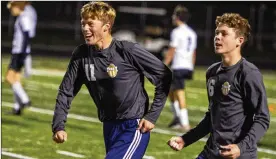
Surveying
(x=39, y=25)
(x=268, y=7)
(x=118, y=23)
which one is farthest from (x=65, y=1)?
(x=268, y=7)

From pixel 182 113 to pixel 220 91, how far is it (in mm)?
8169

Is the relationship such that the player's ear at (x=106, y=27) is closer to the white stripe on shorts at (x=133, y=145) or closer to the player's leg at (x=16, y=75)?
the white stripe on shorts at (x=133, y=145)

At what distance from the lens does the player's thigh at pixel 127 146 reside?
703cm

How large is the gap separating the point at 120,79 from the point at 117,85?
0.20 feet

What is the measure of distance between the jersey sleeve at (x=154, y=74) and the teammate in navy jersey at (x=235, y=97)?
691 millimetres

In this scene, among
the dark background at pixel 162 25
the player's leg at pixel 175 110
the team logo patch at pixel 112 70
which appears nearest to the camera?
the team logo patch at pixel 112 70

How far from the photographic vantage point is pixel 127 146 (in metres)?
7.05

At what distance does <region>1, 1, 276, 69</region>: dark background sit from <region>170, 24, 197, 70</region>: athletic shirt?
18828 mm

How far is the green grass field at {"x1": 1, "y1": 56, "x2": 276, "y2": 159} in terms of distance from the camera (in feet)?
39.9

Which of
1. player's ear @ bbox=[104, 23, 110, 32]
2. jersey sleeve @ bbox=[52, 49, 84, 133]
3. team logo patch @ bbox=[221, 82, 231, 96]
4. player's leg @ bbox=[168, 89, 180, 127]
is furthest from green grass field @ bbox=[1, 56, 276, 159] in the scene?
team logo patch @ bbox=[221, 82, 231, 96]

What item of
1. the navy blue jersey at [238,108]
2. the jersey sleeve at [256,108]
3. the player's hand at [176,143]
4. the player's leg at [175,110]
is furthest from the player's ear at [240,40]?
the player's leg at [175,110]

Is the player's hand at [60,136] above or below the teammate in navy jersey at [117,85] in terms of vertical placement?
below

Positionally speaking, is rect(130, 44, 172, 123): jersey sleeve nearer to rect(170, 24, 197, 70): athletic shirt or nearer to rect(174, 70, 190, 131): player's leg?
rect(174, 70, 190, 131): player's leg

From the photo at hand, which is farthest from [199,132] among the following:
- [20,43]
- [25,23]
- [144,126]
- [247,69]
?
[20,43]
